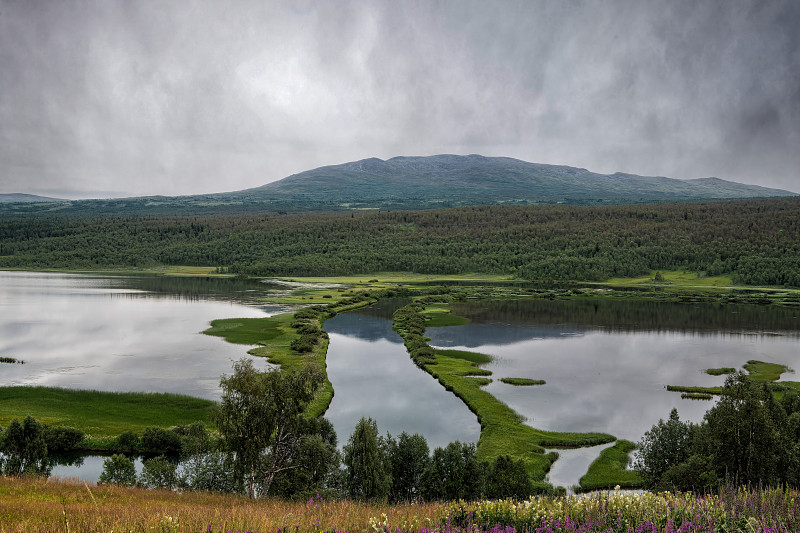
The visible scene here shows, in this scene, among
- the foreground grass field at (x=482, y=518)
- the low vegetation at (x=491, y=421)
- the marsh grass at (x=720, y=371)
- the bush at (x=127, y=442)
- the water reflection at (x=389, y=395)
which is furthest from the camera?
the marsh grass at (x=720, y=371)

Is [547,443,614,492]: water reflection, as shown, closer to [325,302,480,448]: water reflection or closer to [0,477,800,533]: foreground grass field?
[325,302,480,448]: water reflection

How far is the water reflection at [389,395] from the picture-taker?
141 ft

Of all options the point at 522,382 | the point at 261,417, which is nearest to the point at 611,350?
the point at 522,382

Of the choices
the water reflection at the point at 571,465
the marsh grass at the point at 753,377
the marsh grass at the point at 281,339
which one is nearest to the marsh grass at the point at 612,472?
the water reflection at the point at 571,465

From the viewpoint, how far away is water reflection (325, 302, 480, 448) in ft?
141

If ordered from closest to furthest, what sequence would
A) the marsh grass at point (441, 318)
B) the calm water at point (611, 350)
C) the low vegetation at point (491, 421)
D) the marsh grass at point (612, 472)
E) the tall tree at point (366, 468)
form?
the tall tree at point (366, 468)
the marsh grass at point (612, 472)
the low vegetation at point (491, 421)
the calm water at point (611, 350)
the marsh grass at point (441, 318)

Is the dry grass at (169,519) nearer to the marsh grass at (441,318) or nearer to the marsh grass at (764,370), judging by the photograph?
the marsh grass at (764,370)

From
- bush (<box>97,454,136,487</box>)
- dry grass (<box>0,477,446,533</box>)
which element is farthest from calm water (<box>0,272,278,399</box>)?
dry grass (<box>0,477,446,533</box>)

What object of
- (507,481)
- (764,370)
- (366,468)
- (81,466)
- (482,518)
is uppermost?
(482,518)

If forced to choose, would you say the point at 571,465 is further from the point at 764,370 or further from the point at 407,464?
the point at 764,370

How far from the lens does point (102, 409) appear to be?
45625 millimetres

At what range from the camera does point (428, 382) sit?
58.1 m

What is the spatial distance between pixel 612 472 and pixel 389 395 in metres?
22.8

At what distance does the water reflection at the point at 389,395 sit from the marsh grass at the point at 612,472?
9.01 metres
